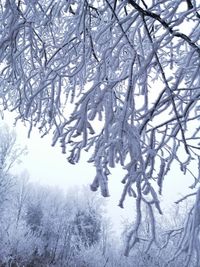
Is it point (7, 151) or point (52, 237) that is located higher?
point (7, 151)

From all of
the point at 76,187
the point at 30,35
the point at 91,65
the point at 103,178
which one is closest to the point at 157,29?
the point at 91,65

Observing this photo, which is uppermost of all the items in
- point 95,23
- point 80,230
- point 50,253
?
point 95,23

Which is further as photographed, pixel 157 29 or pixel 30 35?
pixel 157 29

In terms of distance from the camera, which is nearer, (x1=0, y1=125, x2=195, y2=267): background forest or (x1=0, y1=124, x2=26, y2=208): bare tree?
(x1=0, y1=125, x2=195, y2=267): background forest

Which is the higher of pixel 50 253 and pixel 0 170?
pixel 0 170

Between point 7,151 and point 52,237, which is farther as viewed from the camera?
point 52,237

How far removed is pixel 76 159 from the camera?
1.75 metres

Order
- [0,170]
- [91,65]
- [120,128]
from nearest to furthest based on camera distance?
[120,128] → [91,65] → [0,170]

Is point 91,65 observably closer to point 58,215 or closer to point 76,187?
point 58,215

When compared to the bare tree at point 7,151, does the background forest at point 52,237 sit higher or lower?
lower

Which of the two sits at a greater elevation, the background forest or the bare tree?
the bare tree

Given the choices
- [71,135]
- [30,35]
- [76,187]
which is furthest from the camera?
[76,187]

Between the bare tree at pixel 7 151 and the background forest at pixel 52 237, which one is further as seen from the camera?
Result: the bare tree at pixel 7 151

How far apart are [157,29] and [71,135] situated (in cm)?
167
